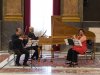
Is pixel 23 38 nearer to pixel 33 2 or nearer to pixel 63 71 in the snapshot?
pixel 63 71

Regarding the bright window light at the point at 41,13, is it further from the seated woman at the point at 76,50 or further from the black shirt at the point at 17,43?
the black shirt at the point at 17,43

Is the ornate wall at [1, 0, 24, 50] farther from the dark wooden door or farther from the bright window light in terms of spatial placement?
the dark wooden door

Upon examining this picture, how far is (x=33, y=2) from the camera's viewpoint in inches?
629

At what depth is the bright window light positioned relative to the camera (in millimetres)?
15906

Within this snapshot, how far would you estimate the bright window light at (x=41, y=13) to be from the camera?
1591 centimetres

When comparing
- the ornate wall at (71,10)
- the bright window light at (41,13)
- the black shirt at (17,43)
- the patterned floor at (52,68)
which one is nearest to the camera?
the patterned floor at (52,68)

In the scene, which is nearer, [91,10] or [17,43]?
[17,43]

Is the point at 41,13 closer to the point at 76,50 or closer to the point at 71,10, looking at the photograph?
the point at 71,10

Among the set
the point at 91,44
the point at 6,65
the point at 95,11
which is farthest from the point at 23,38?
the point at 95,11

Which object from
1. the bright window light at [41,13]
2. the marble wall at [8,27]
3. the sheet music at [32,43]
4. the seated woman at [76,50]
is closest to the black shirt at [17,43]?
the sheet music at [32,43]

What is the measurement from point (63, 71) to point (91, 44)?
9.07ft

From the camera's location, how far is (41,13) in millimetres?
15945

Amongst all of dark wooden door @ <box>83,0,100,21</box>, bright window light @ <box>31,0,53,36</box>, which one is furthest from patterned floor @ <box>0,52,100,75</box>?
dark wooden door @ <box>83,0,100,21</box>

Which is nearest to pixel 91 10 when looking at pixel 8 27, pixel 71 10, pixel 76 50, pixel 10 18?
pixel 71 10
